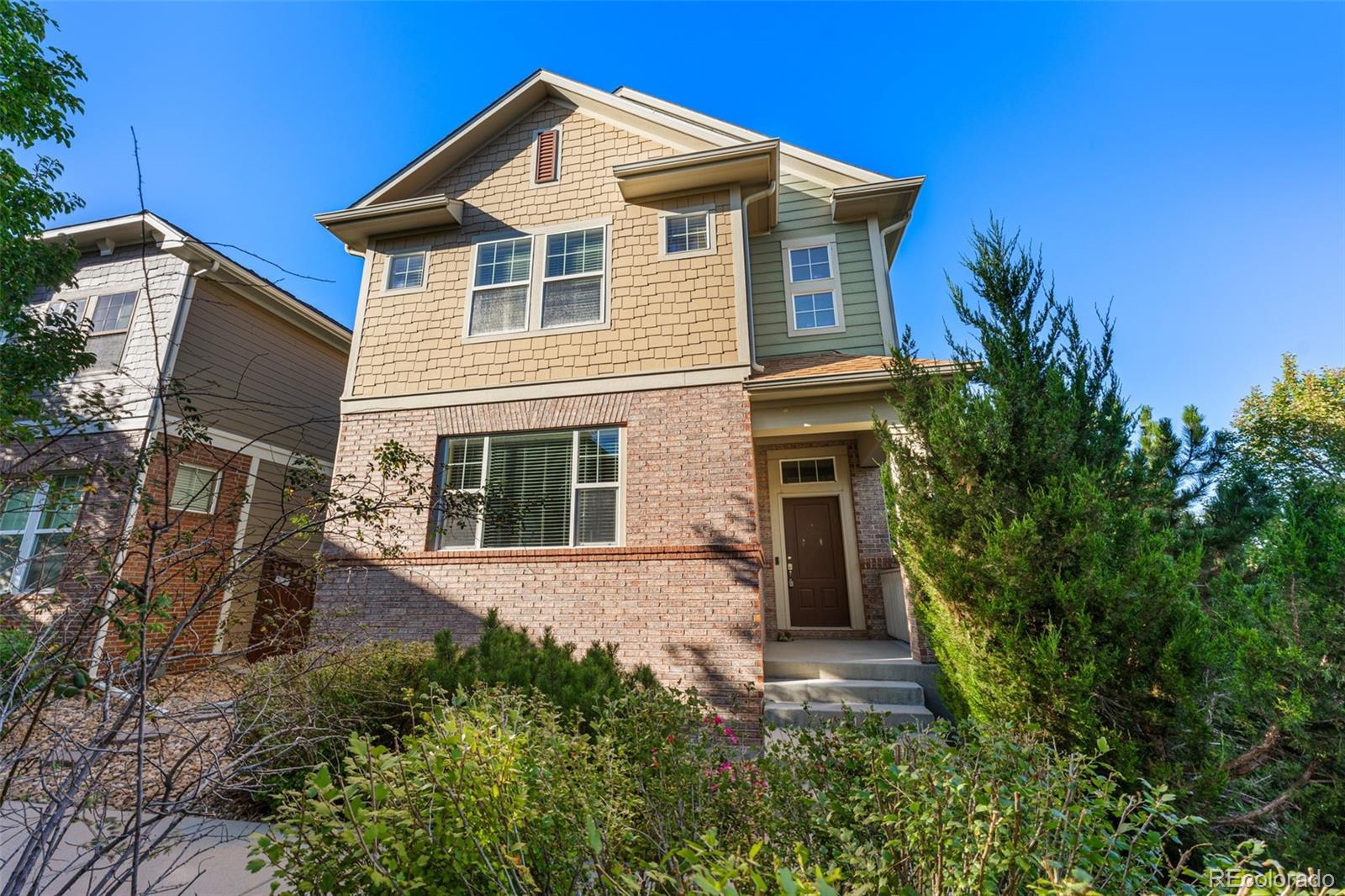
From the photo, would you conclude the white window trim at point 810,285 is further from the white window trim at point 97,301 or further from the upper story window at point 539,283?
the white window trim at point 97,301

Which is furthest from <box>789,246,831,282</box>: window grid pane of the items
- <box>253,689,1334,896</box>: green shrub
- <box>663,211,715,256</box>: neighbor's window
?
<box>253,689,1334,896</box>: green shrub

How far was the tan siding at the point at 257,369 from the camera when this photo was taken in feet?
31.6

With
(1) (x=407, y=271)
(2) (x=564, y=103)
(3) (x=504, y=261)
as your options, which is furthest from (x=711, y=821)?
(2) (x=564, y=103)

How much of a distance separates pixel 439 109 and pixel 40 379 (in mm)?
7899

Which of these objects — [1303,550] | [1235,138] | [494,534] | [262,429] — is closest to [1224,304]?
[1235,138]

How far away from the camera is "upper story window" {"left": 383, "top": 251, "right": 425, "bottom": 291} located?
8664 millimetres

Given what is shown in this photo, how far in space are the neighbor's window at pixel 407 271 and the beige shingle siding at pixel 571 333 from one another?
0.46 ft

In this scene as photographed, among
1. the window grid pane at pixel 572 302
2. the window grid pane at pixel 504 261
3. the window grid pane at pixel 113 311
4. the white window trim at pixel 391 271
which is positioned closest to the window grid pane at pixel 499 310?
the window grid pane at pixel 504 261

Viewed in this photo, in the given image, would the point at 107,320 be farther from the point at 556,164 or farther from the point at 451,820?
the point at 451,820

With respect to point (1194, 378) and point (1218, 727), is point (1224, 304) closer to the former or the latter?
point (1194, 378)

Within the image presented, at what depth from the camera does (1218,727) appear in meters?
3.46

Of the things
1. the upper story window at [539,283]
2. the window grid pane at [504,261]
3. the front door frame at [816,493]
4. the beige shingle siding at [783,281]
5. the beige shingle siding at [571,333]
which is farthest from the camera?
the front door frame at [816,493]

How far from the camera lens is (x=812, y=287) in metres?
8.98

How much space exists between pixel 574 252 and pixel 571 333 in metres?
1.41
